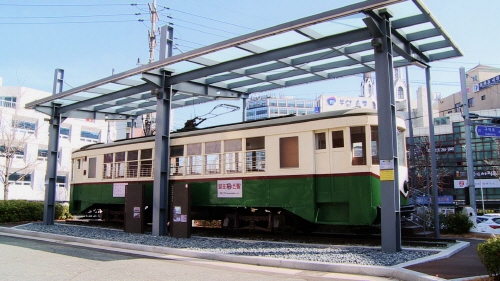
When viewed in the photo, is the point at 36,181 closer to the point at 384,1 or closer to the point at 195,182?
the point at 195,182

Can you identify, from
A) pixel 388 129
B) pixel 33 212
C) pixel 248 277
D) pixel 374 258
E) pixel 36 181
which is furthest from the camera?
pixel 36 181

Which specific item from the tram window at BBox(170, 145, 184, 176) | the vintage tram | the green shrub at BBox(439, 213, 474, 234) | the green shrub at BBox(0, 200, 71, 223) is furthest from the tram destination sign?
the green shrub at BBox(0, 200, 71, 223)

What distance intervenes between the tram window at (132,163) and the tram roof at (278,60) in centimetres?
210

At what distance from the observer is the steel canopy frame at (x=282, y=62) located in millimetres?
9844

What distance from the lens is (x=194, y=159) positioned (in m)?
13.9

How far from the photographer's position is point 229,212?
A: 1356 cm

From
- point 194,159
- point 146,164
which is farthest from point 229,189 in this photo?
point 146,164

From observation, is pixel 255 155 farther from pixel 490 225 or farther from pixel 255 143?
pixel 490 225

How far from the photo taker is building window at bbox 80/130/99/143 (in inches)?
1746

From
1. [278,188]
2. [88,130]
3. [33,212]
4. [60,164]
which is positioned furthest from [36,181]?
[278,188]

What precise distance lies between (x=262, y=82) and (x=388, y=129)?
21.4ft

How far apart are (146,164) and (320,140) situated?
22.2 feet

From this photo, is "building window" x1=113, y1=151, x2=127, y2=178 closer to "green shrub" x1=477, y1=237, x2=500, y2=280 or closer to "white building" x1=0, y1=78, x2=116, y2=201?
"green shrub" x1=477, y1=237, x2=500, y2=280

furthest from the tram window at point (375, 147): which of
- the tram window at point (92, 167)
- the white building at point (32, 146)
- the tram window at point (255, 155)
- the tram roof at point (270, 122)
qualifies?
the white building at point (32, 146)
